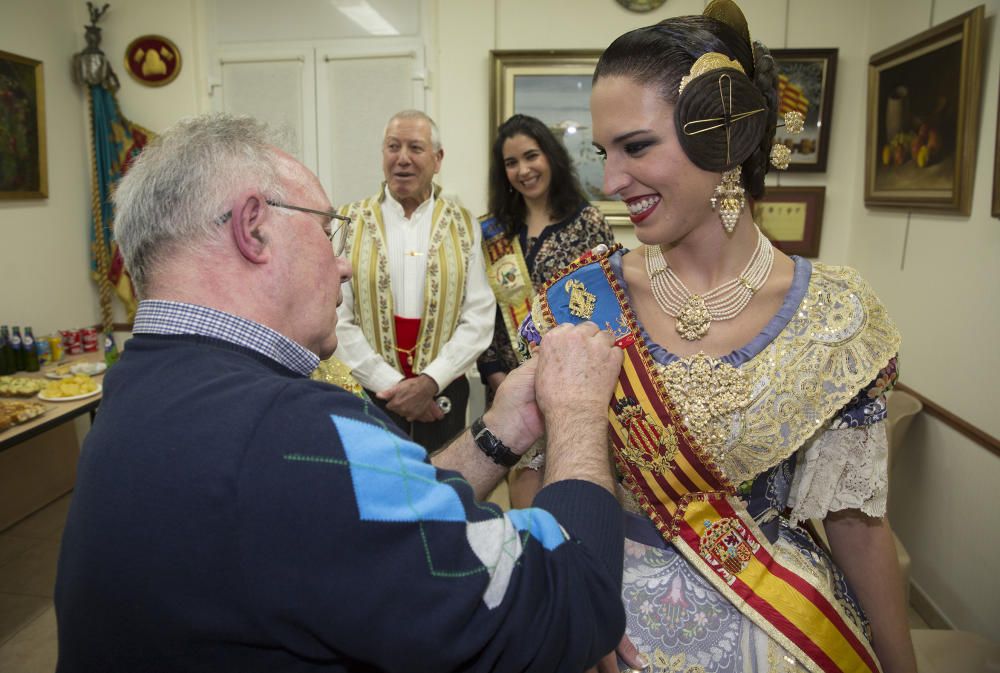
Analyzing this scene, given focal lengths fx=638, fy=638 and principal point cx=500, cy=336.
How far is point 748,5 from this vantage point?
11.3ft

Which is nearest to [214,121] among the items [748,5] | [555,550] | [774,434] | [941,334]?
[555,550]

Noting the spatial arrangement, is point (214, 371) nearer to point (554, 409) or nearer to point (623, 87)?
point (554, 409)

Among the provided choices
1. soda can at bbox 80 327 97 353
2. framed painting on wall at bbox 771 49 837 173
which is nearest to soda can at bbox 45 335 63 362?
soda can at bbox 80 327 97 353

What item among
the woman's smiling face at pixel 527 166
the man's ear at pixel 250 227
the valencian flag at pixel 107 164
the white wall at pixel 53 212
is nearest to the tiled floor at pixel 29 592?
the white wall at pixel 53 212

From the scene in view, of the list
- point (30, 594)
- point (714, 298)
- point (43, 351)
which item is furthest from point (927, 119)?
point (43, 351)

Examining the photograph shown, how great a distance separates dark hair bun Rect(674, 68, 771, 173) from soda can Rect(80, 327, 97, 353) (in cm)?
390

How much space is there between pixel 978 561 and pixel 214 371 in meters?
2.65

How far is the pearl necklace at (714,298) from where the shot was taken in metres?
1.14

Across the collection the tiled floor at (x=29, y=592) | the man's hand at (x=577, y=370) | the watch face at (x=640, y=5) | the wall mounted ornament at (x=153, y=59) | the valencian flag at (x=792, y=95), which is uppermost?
the watch face at (x=640, y=5)

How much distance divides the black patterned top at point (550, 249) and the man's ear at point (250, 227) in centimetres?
179

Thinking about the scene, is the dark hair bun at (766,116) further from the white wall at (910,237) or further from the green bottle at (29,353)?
the green bottle at (29,353)

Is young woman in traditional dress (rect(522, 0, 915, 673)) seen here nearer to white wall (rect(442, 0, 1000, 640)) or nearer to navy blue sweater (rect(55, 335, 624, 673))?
navy blue sweater (rect(55, 335, 624, 673))

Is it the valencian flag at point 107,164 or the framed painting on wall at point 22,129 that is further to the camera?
the valencian flag at point 107,164

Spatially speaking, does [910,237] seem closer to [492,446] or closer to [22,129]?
[492,446]
